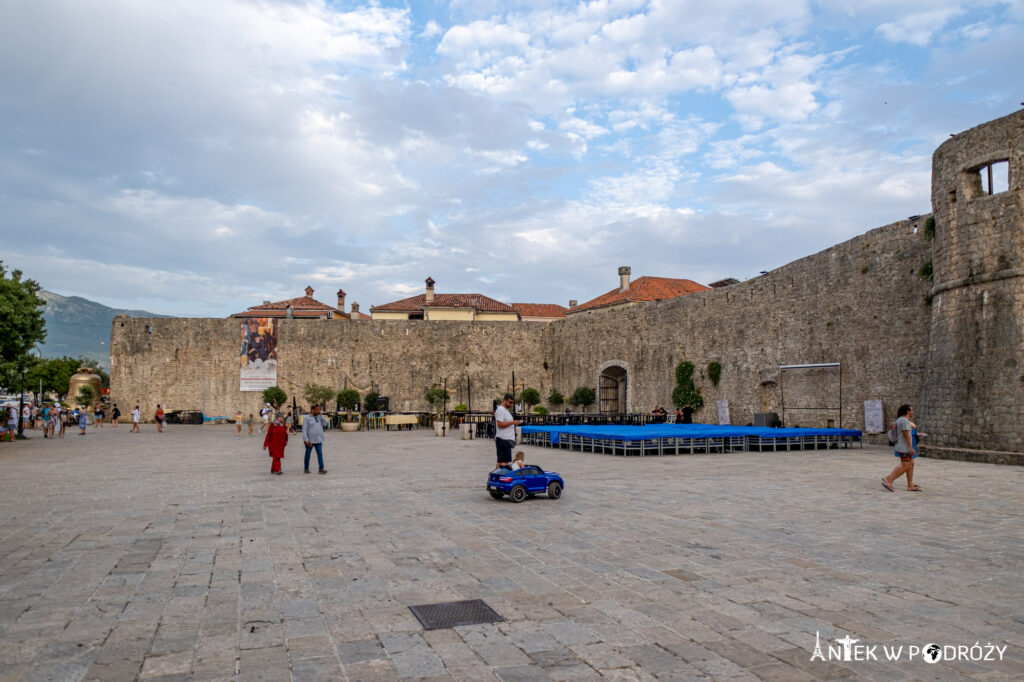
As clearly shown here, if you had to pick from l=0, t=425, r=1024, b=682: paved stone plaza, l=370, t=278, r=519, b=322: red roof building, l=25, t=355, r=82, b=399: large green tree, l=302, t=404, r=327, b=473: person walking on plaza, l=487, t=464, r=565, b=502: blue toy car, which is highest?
l=370, t=278, r=519, b=322: red roof building

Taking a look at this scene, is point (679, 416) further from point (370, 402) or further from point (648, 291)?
point (648, 291)

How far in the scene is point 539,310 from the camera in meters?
67.5

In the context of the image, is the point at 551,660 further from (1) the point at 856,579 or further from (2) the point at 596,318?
(2) the point at 596,318

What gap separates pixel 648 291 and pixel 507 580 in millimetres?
48721

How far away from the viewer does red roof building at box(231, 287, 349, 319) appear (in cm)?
5741

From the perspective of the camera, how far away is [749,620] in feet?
13.4

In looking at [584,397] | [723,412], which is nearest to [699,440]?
[723,412]

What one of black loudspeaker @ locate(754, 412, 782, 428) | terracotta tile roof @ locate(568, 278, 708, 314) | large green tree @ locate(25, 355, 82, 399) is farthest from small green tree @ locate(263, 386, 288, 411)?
large green tree @ locate(25, 355, 82, 399)

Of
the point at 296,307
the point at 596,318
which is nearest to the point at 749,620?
the point at 596,318

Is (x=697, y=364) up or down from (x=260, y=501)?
up

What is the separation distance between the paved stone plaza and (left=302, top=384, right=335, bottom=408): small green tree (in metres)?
25.7

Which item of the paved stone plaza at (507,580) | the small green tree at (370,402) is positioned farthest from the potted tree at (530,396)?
the paved stone plaza at (507,580)

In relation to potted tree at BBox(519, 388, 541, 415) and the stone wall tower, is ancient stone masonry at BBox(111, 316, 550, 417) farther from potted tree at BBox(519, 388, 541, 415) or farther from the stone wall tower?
the stone wall tower

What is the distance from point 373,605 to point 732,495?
6186 mm
